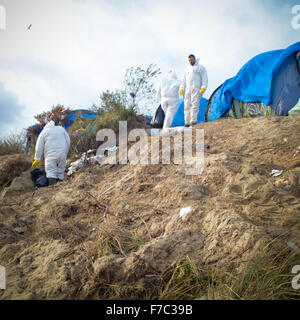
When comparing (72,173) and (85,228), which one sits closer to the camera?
(85,228)

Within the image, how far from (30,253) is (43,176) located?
306 cm

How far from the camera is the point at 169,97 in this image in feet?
20.4

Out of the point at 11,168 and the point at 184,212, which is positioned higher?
the point at 11,168

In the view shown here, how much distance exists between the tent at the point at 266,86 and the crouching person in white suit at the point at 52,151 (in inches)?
166

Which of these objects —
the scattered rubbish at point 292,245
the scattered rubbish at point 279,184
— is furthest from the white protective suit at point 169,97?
the scattered rubbish at point 292,245

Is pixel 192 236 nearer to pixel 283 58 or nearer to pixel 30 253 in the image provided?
pixel 30 253

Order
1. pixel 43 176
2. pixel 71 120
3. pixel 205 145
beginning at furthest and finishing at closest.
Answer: pixel 71 120 → pixel 43 176 → pixel 205 145

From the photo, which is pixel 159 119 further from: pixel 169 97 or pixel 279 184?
pixel 279 184

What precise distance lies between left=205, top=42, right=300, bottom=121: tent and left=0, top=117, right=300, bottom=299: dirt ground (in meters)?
1.79

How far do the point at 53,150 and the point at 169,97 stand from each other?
10.8 feet

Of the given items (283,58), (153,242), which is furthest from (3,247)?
(283,58)

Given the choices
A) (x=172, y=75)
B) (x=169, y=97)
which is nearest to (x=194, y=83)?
(x=169, y=97)

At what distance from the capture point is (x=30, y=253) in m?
1.99

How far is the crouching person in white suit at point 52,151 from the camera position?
4.73 metres
